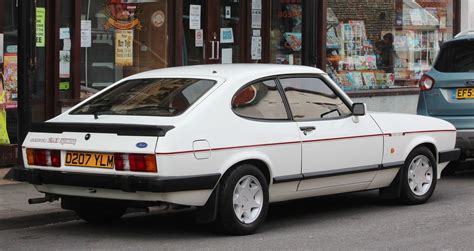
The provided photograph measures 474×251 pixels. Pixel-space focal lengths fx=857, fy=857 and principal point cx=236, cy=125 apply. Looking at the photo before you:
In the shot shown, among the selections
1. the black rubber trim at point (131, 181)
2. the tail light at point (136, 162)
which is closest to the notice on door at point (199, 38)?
the black rubber trim at point (131, 181)

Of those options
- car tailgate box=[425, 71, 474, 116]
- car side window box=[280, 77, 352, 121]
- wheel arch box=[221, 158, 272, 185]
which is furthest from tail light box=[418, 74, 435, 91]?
wheel arch box=[221, 158, 272, 185]

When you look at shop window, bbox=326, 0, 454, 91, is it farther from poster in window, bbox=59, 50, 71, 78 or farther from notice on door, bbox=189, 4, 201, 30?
poster in window, bbox=59, 50, 71, 78

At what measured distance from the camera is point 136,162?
678cm

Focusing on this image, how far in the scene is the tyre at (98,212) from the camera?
7922 millimetres

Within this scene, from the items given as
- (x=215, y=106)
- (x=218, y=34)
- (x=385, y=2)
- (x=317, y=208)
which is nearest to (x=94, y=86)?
(x=218, y=34)

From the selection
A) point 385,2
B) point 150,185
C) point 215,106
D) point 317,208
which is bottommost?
point 317,208

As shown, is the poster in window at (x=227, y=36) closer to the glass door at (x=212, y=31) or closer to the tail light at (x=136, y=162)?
the glass door at (x=212, y=31)

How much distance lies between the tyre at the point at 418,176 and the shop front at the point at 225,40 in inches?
163

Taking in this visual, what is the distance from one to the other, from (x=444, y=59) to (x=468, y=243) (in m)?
4.53

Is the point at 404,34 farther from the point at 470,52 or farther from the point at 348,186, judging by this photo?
the point at 348,186

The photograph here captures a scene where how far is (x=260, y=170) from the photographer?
24.4 ft

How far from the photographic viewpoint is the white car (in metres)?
6.84

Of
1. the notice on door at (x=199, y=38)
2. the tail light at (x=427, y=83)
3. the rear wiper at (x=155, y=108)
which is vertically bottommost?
the rear wiper at (x=155, y=108)

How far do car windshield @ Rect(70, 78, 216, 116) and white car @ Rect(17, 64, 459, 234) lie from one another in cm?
1
